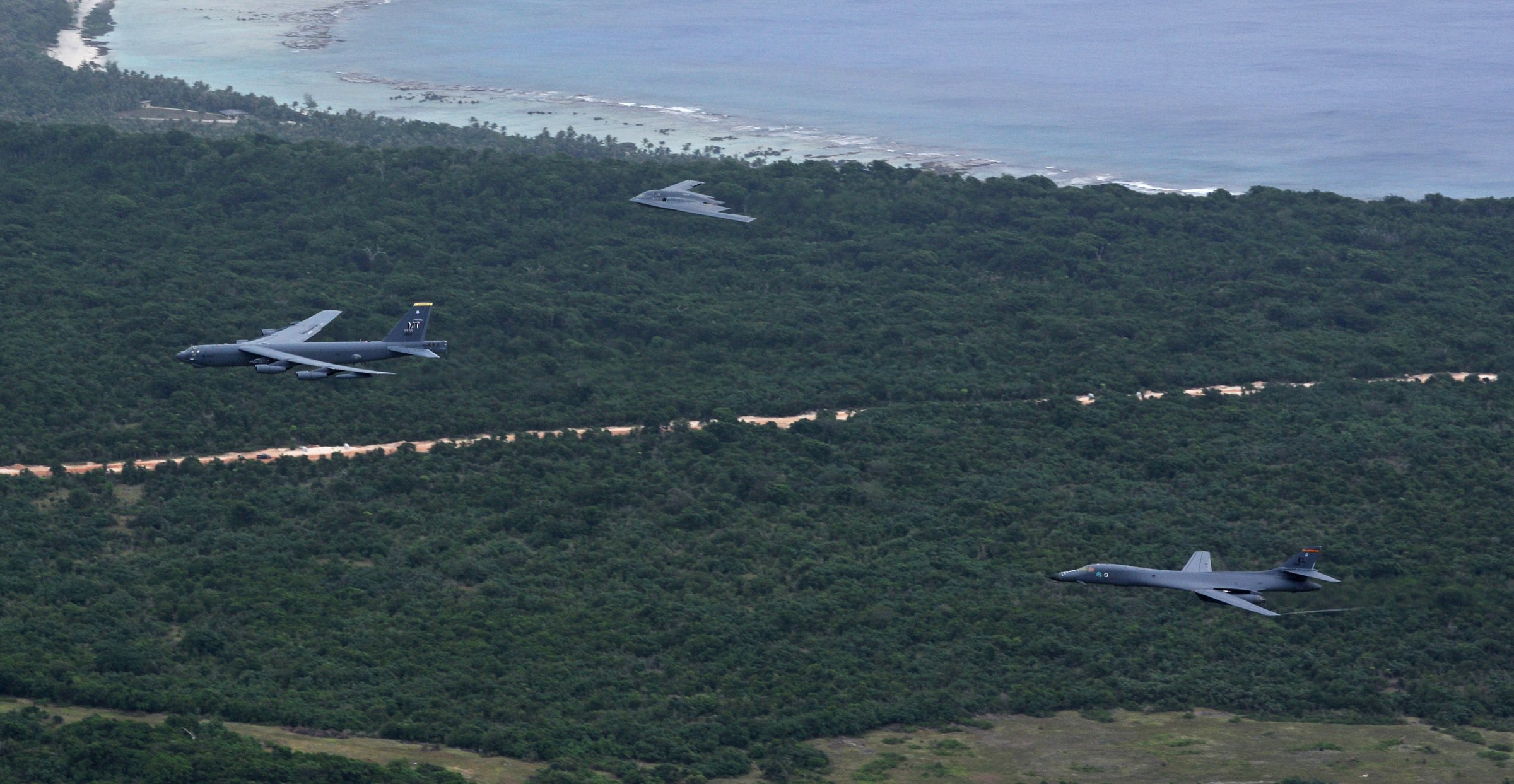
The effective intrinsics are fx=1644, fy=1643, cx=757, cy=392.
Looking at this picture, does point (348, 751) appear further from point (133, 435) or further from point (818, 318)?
point (818, 318)

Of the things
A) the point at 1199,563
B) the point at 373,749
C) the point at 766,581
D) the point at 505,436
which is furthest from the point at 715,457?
the point at 373,749

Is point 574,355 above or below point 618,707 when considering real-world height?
above

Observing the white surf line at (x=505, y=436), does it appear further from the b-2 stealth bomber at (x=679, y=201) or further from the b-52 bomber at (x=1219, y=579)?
the b-52 bomber at (x=1219, y=579)

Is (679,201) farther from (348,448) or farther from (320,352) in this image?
(348,448)

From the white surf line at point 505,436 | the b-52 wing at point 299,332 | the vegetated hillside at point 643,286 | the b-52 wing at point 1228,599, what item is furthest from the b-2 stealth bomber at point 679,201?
the b-52 wing at point 1228,599

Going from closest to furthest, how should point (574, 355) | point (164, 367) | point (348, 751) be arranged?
point (348, 751) < point (164, 367) < point (574, 355)

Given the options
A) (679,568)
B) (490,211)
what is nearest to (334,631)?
(679,568)

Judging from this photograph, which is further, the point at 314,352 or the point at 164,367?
the point at 164,367
